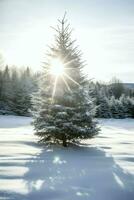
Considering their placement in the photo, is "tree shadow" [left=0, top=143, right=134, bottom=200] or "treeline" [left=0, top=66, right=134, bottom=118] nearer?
"tree shadow" [left=0, top=143, right=134, bottom=200]

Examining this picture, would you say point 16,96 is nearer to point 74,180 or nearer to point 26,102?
point 26,102

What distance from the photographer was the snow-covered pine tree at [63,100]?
41.6ft

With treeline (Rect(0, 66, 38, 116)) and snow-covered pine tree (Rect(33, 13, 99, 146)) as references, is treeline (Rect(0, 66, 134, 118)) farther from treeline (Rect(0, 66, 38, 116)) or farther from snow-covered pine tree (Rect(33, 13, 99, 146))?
snow-covered pine tree (Rect(33, 13, 99, 146))

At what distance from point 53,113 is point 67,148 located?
5.75 ft

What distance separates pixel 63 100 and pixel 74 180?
6569mm

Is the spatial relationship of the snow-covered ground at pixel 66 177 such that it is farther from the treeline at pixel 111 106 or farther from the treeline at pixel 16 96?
the treeline at pixel 111 106

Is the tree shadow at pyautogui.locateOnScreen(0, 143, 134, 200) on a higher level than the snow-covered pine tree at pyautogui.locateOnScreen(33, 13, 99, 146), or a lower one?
lower

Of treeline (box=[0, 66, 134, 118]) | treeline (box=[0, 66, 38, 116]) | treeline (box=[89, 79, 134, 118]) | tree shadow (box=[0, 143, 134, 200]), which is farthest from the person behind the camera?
treeline (box=[89, 79, 134, 118])

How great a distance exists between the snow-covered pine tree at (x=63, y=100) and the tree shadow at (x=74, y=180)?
9.68 feet

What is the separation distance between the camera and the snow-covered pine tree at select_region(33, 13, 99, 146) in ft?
41.6

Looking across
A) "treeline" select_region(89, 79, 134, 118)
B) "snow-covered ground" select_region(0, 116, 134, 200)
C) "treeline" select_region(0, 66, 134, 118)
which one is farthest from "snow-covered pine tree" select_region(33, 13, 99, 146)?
"treeline" select_region(89, 79, 134, 118)

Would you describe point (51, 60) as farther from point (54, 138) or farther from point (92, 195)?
point (92, 195)

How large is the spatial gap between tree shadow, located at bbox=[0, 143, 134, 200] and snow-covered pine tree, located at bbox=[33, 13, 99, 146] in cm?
295

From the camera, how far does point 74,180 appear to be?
6910 millimetres
